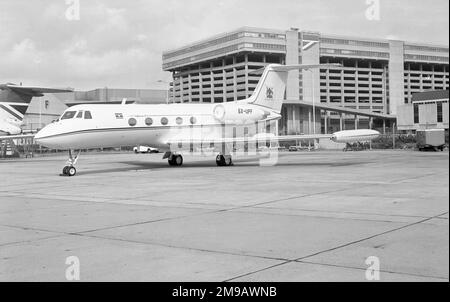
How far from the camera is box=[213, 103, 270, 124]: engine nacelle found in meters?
28.1

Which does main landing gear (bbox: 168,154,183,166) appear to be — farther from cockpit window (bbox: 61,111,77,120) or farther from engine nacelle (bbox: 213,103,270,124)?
cockpit window (bbox: 61,111,77,120)

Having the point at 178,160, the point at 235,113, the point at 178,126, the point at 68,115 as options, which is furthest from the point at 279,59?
the point at 68,115

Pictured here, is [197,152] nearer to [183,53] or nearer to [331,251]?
[183,53]

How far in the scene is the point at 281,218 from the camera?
9.80 m

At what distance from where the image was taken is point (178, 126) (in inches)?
1073

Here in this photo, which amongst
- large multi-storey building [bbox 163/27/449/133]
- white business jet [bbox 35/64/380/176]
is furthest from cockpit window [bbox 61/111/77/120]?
large multi-storey building [bbox 163/27/449/133]

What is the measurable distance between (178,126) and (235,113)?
10.7ft

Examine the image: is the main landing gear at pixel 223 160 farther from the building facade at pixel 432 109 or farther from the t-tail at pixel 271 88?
the building facade at pixel 432 109

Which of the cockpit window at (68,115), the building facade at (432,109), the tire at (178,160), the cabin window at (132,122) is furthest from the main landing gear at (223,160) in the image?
the building facade at (432,109)

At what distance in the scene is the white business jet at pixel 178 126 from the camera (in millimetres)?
23359

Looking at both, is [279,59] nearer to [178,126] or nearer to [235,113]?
[235,113]

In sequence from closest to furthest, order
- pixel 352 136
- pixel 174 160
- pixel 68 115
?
pixel 68 115
pixel 352 136
pixel 174 160
